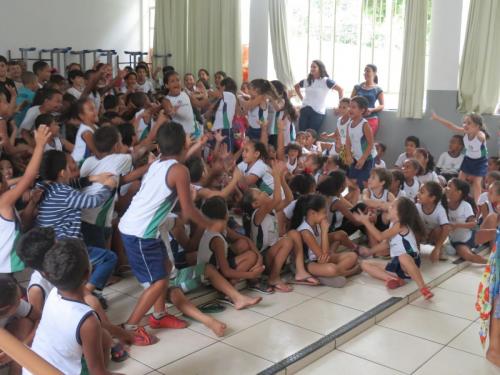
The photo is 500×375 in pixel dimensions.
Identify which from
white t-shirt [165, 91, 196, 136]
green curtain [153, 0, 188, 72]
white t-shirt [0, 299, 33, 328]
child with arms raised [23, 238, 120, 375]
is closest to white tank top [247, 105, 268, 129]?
white t-shirt [165, 91, 196, 136]

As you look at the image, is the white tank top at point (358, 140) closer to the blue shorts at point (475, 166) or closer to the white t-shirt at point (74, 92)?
the blue shorts at point (475, 166)

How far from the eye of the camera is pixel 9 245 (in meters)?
2.70

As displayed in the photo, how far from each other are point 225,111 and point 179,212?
315 centimetres

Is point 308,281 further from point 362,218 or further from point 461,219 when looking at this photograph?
point 461,219

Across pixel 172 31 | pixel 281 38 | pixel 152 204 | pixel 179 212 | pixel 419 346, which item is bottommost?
pixel 419 346

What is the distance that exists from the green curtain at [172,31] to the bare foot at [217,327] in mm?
8426

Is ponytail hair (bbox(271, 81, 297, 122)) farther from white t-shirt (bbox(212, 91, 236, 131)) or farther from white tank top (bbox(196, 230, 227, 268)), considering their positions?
white tank top (bbox(196, 230, 227, 268))

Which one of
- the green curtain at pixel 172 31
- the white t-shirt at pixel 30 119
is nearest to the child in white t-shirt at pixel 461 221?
the white t-shirt at pixel 30 119

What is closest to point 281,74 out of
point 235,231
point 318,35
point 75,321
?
point 318,35

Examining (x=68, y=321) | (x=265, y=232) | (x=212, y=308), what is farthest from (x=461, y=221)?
(x=68, y=321)

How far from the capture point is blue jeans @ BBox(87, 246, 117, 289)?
3016 mm

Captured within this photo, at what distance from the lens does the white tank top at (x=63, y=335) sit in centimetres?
188

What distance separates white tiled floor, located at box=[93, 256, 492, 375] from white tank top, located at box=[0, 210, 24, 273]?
692 millimetres

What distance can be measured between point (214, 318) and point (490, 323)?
153cm
